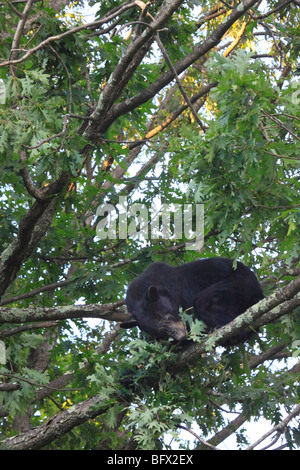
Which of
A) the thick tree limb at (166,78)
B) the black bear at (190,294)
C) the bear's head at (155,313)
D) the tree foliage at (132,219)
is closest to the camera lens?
the tree foliage at (132,219)

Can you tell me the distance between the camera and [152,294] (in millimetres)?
6699

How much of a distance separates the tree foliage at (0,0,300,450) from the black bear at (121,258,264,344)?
0.19m

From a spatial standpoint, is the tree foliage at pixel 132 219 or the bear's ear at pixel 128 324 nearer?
the tree foliage at pixel 132 219

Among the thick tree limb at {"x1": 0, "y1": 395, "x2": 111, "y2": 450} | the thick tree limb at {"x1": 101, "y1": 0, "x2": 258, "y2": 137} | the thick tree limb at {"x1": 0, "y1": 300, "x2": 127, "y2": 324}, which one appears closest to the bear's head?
the thick tree limb at {"x1": 0, "y1": 300, "x2": 127, "y2": 324}

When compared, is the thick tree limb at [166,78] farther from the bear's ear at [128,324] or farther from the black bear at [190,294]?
the bear's ear at [128,324]

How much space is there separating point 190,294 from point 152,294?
55 centimetres

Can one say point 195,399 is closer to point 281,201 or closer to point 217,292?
point 217,292

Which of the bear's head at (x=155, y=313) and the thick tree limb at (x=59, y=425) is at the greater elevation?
the bear's head at (x=155, y=313)

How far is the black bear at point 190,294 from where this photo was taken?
6.60m

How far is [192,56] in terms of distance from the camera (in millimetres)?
7816

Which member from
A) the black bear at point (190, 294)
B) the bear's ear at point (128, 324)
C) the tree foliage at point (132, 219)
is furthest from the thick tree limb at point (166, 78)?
the bear's ear at point (128, 324)

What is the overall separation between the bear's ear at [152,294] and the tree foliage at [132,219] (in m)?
0.39

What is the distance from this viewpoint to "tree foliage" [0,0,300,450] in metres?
5.02

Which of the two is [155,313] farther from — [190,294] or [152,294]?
[190,294]
